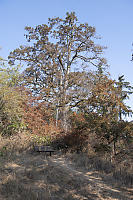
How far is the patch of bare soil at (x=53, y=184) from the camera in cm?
544

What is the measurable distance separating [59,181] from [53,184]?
0.29 m

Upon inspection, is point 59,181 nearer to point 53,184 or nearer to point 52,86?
point 53,184

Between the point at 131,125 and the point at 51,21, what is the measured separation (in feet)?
44.2

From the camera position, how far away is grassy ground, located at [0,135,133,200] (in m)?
5.50

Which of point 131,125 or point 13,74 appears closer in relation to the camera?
point 131,125

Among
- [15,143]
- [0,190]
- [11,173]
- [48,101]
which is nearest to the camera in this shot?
[0,190]

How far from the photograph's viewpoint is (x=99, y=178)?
273 inches

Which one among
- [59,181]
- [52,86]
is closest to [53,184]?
[59,181]

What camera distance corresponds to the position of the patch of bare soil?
5.44 m

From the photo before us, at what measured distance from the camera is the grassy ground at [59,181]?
5.50 m

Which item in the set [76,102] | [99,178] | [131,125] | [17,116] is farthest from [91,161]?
[76,102]

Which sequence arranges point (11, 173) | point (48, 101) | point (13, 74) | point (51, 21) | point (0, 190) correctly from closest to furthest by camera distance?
point (0, 190)
point (11, 173)
point (13, 74)
point (48, 101)
point (51, 21)

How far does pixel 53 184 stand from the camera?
6.14 m

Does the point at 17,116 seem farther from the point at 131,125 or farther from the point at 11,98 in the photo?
the point at 131,125
